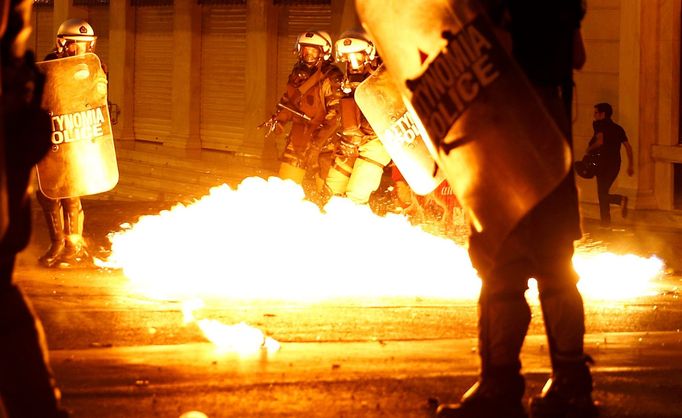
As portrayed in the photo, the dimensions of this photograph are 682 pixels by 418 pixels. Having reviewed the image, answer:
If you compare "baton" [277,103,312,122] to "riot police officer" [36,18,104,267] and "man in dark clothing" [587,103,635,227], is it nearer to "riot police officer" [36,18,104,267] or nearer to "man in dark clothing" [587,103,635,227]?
"riot police officer" [36,18,104,267]

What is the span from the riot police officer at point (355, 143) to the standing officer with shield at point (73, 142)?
248cm

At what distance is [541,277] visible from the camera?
5055mm

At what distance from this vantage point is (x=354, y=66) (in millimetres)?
11961

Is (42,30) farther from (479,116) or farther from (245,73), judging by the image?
(479,116)

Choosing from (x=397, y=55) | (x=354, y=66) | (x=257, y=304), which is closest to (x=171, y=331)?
(x=257, y=304)

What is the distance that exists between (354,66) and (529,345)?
18.1ft

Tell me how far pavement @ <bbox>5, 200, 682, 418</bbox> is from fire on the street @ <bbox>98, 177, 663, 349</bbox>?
0.53 m

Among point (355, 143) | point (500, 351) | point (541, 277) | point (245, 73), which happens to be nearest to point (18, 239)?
point (500, 351)

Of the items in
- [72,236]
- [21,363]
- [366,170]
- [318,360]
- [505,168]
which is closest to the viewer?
[21,363]

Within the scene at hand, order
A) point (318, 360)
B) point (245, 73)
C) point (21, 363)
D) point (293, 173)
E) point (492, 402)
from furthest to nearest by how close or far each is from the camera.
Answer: point (245, 73), point (293, 173), point (318, 360), point (492, 402), point (21, 363)

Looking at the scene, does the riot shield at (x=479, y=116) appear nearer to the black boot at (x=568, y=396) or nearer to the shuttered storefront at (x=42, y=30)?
the black boot at (x=568, y=396)

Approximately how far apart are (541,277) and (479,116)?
0.69 meters

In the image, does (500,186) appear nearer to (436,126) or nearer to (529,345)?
(436,126)

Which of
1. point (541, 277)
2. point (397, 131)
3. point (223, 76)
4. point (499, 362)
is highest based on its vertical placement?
point (223, 76)
